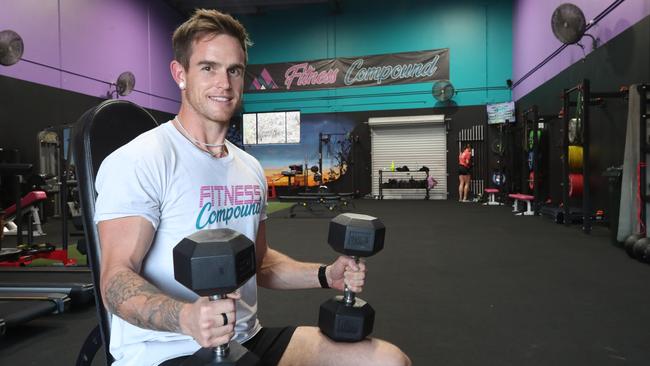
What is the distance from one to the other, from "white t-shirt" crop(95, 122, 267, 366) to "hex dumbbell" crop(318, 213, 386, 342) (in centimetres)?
20

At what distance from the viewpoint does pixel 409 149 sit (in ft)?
35.7

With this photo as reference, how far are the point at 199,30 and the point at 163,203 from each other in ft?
1.29

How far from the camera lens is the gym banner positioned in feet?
34.8

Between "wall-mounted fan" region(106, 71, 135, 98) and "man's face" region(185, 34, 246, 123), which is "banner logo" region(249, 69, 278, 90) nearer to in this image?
"wall-mounted fan" region(106, 71, 135, 98)

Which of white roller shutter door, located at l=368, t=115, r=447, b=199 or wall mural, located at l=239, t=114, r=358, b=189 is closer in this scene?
white roller shutter door, located at l=368, t=115, r=447, b=199

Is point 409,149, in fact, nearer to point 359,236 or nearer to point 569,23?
point 569,23

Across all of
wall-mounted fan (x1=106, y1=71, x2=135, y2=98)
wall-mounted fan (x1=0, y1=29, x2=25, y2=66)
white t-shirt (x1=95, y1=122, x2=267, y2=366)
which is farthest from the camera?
wall-mounted fan (x1=106, y1=71, x2=135, y2=98)

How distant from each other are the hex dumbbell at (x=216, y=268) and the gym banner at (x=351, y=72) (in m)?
10.6

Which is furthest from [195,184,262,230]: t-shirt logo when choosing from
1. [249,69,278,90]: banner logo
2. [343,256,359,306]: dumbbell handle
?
[249,69,278,90]: banner logo

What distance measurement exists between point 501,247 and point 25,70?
6.90 m

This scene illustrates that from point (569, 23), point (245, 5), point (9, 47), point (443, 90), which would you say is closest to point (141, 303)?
point (9, 47)

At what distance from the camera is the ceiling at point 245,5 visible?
35.0 feet

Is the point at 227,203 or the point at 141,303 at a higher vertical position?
the point at 227,203

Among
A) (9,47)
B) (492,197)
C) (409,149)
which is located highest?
(9,47)
